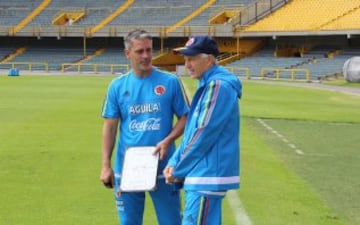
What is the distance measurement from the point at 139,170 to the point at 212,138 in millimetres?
743

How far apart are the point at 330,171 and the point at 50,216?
16.8 ft

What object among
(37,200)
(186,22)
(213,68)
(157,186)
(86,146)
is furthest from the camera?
(186,22)

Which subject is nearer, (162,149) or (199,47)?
(199,47)

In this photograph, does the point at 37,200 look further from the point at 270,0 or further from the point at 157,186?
the point at 270,0

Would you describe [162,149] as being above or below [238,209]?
above

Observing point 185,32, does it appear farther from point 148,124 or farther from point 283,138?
point 148,124

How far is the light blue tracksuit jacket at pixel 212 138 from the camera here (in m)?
4.51

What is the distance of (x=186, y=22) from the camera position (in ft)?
192

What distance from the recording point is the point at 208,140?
4520 millimetres

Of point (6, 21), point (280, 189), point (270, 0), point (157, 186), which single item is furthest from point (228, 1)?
point (157, 186)

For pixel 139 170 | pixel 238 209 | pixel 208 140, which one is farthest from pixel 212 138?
pixel 238 209

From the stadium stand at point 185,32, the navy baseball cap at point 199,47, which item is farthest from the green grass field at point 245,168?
the stadium stand at point 185,32

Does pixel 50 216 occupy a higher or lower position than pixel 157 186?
lower

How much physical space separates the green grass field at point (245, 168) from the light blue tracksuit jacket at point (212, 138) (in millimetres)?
2769
